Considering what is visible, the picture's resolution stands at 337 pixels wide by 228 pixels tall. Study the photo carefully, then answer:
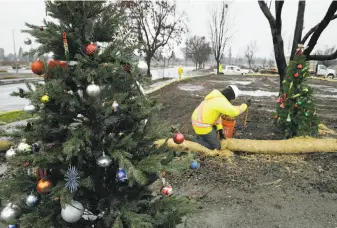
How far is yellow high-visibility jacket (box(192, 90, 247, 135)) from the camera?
5551 mm

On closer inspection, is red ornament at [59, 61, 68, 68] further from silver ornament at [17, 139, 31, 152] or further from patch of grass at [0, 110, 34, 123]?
patch of grass at [0, 110, 34, 123]

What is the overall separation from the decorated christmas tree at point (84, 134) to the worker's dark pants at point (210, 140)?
3.36 metres

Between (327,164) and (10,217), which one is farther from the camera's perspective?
(327,164)

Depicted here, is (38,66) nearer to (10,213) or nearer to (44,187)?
(44,187)

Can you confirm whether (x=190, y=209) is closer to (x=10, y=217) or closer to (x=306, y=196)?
(x=10, y=217)

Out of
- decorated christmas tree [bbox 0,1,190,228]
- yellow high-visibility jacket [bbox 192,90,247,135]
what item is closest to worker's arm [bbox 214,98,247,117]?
yellow high-visibility jacket [bbox 192,90,247,135]

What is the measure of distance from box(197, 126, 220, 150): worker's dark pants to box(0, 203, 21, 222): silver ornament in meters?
3.99

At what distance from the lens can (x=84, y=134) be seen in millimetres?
2117

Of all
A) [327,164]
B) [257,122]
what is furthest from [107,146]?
[257,122]

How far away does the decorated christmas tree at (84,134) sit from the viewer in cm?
212

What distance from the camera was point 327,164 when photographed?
5531mm

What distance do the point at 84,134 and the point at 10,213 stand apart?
0.96 metres

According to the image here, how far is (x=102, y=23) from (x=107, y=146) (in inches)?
39.8

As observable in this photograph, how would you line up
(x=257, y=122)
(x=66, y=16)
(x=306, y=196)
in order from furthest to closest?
1. (x=257, y=122)
2. (x=306, y=196)
3. (x=66, y=16)
